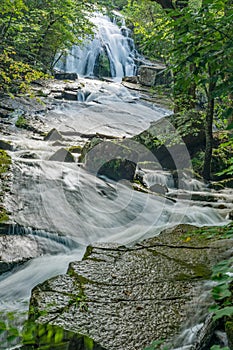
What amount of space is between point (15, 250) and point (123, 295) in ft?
6.14

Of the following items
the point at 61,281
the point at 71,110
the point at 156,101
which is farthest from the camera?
the point at 156,101

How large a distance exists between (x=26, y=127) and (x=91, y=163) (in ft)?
16.6

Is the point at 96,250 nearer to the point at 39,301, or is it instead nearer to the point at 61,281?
the point at 61,281

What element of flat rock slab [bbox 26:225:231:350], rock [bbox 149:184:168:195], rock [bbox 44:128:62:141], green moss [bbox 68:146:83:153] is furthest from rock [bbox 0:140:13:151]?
flat rock slab [bbox 26:225:231:350]

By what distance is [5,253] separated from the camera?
3883 millimetres

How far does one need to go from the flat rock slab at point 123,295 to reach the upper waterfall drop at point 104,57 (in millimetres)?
19759

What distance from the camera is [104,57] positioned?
880 inches

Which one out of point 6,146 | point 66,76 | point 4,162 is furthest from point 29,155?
point 66,76

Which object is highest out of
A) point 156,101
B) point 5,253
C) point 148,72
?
point 148,72

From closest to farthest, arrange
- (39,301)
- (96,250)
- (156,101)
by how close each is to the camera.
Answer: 1. (39,301)
2. (96,250)
3. (156,101)

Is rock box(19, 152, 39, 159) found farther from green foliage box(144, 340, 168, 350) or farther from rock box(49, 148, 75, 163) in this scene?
green foliage box(144, 340, 168, 350)

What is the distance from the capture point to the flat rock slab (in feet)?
6.93

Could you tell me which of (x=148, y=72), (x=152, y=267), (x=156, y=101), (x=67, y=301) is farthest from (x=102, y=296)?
(x=148, y=72)

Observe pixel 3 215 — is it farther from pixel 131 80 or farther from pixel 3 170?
pixel 131 80
